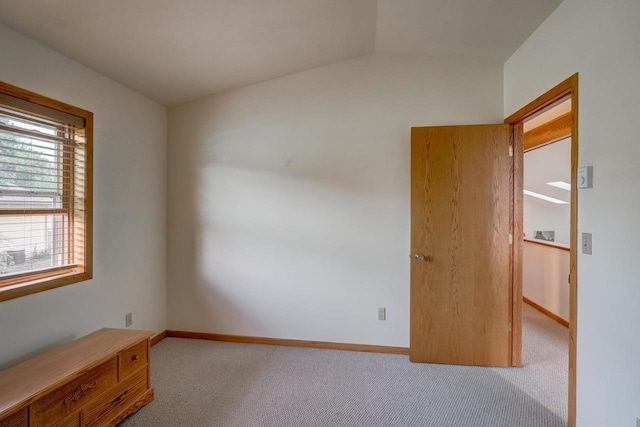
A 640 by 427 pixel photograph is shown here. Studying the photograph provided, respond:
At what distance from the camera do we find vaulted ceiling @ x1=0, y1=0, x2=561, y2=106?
1762mm

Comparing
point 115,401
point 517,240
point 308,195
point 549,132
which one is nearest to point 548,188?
point 549,132

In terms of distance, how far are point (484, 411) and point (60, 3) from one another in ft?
11.3

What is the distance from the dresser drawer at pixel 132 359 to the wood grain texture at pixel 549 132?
4326mm

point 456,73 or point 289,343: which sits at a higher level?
point 456,73

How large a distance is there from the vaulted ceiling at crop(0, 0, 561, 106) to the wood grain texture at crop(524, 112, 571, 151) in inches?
51.5

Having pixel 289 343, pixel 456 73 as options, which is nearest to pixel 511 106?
pixel 456 73

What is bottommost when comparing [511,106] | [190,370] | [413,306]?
[190,370]

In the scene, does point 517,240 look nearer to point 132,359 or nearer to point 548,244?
point 548,244

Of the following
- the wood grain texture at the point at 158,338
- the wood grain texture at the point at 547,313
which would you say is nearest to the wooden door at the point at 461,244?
the wood grain texture at the point at 547,313

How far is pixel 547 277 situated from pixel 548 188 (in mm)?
1390

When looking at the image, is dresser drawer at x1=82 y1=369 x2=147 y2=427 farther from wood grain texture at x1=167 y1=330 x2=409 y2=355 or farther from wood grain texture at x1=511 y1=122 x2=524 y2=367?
wood grain texture at x1=511 y1=122 x2=524 y2=367

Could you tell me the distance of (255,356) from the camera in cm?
267

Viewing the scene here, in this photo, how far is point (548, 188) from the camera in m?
4.34

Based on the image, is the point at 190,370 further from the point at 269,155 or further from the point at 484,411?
the point at 484,411
